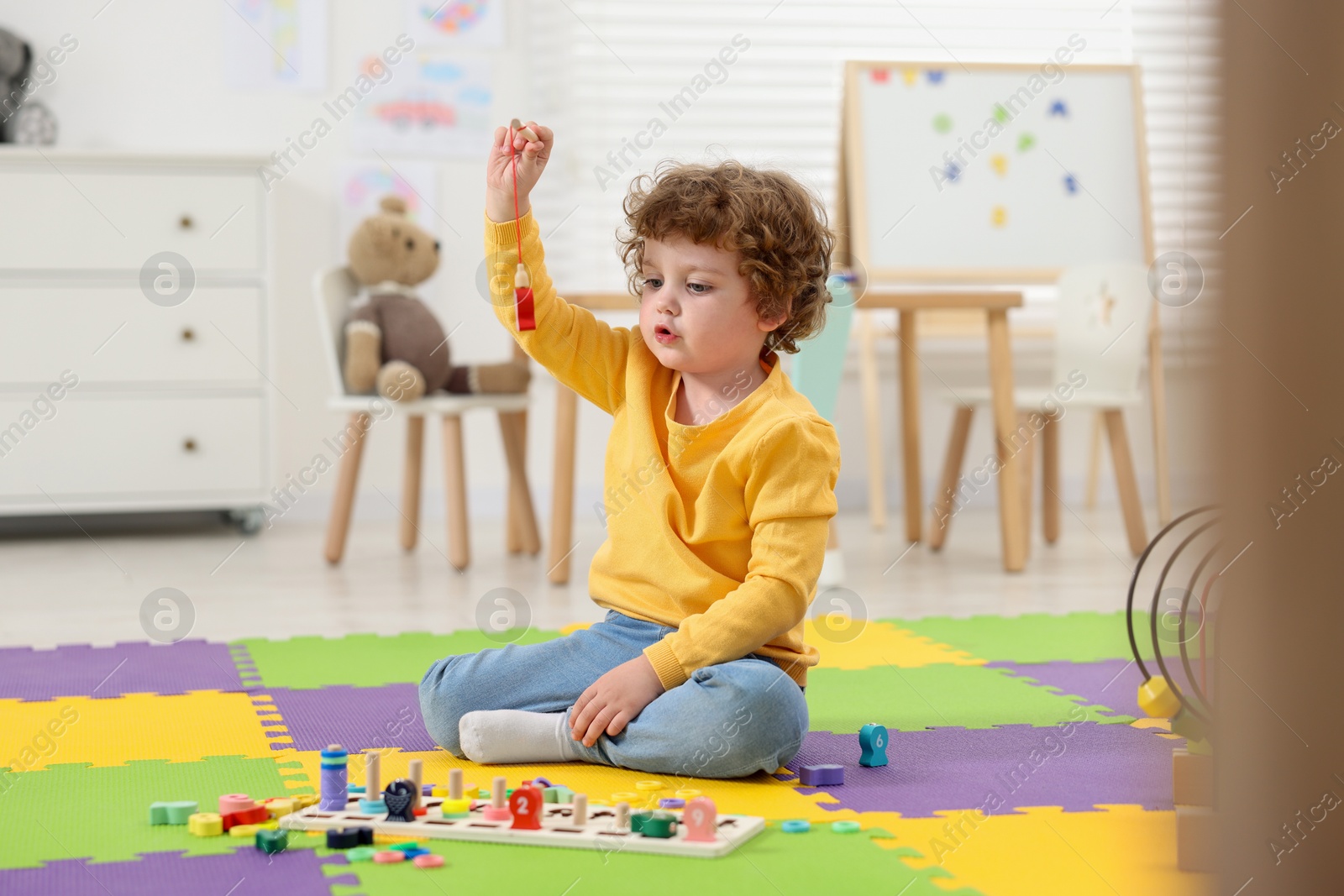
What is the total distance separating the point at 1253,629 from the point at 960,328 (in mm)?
3429

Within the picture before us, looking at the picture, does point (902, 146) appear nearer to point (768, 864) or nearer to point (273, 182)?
point (273, 182)

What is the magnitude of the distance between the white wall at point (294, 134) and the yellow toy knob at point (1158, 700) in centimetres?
250

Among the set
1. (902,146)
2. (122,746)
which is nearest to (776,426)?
(122,746)

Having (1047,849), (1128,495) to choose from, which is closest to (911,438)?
(1128,495)

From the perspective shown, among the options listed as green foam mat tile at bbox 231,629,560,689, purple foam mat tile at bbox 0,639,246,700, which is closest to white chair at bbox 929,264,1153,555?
green foam mat tile at bbox 231,629,560,689

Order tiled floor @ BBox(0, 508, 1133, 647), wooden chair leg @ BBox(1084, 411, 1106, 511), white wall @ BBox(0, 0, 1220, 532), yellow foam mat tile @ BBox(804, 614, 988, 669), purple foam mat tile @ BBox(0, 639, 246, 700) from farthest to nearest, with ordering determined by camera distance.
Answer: wooden chair leg @ BBox(1084, 411, 1106, 511) → white wall @ BBox(0, 0, 1220, 532) → tiled floor @ BBox(0, 508, 1133, 647) → yellow foam mat tile @ BBox(804, 614, 988, 669) → purple foam mat tile @ BBox(0, 639, 246, 700)

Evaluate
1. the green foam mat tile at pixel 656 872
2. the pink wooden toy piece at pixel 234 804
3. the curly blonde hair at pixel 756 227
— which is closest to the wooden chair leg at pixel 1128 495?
the curly blonde hair at pixel 756 227

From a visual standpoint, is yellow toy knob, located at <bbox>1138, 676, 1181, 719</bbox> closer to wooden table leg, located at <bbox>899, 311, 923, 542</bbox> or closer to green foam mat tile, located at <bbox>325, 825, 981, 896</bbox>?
green foam mat tile, located at <bbox>325, 825, 981, 896</bbox>

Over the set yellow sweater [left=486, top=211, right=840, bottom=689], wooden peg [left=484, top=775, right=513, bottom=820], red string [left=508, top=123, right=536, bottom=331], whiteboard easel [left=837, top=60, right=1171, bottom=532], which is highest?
whiteboard easel [left=837, top=60, right=1171, bottom=532]

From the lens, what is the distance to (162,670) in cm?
172

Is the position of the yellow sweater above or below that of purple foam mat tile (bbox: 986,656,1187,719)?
above

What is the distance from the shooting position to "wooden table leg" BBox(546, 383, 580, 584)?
2.48m

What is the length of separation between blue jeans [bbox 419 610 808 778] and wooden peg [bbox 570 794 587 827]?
18cm

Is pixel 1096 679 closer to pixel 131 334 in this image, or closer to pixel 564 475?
pixel 564 475
